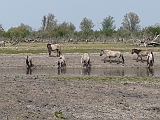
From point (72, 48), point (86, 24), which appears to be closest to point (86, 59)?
point (72, 48)

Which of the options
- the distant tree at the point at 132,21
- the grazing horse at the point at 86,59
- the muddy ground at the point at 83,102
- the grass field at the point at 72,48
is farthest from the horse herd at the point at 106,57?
the distant tree at the point at 132,21

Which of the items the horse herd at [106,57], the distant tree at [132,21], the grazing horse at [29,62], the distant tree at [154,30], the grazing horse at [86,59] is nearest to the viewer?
the grazing horse at [86,59]

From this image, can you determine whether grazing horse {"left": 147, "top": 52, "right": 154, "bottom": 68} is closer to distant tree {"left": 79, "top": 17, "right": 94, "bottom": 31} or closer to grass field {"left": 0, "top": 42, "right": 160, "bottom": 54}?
grass field {"left": 0, "top": 42, "right": 160, "bottom": 54}

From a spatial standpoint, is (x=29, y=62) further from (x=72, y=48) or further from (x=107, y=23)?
(x=107, y=23)

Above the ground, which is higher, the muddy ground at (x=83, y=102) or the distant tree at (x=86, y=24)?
the distant tree at (x=86, y=24)

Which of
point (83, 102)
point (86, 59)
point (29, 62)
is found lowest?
point (83, 102)

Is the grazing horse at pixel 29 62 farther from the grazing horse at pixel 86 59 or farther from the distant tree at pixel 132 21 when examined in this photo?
the distant tree at pixel 132 21

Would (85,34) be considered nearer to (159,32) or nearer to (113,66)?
(159,32)

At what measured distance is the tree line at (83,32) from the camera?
238 feet

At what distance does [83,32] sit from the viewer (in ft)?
286

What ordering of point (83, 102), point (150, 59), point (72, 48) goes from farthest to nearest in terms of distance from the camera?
point (72, 48) < point (150, 59) < point (83, 102)

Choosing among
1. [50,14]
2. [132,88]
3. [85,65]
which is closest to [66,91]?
[132,88]

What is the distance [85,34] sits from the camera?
84000 mm

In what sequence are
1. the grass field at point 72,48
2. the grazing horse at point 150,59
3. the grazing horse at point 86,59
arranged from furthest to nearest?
the grass field at point 72,48 < the grazing horse at point 150,59 < the grazing horse at point 86,59
